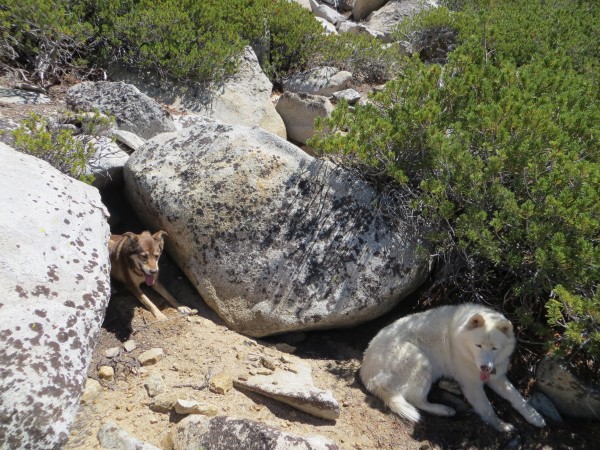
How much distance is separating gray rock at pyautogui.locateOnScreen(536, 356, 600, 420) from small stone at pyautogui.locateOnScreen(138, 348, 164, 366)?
352 cm

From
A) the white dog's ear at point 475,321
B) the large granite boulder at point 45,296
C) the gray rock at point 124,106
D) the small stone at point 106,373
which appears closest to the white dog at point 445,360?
the white dog's ear at point 475,321

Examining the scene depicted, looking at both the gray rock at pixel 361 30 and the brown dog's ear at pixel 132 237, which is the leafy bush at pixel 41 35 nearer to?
the brown dog's ear at pixel 132 237

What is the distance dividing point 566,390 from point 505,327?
2.81ft

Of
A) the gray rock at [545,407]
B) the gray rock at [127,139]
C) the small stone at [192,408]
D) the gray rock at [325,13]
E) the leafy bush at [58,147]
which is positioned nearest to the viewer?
the small stone at [192,408]

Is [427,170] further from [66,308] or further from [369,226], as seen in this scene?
[66,308]

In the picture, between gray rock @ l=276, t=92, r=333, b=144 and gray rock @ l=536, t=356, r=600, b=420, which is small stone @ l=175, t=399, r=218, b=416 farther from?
gray rock @ l=276, t=92, r=333, b=144

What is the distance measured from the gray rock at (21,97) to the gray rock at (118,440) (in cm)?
463

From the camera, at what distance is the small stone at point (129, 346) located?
4.73 meters

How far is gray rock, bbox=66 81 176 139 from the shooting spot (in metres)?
6.59

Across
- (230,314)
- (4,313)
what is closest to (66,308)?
(4,313)

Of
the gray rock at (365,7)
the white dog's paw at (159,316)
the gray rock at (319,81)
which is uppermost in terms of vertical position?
the gray rock at (365,7)

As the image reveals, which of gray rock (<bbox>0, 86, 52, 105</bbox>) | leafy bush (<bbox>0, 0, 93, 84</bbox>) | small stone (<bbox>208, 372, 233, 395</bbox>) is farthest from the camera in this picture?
leafy bush (<bbox>0, 0, 93, 84</bbox>)

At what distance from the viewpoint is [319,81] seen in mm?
9461

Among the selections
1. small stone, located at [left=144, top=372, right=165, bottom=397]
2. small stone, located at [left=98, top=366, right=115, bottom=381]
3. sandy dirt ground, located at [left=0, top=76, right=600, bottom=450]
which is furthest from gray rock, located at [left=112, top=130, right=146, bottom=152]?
small stone, located at [left=144, top=372, right=165, bottom=397]
